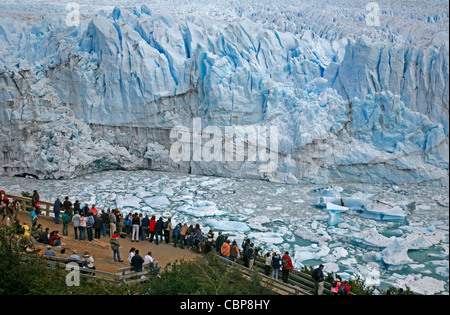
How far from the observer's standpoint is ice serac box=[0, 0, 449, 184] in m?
16.7

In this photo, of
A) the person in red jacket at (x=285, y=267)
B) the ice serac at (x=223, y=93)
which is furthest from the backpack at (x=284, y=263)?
the ice serac at (x=223, y=93)

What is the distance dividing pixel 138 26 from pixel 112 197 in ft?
26.5

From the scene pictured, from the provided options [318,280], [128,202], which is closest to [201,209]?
[128,202]

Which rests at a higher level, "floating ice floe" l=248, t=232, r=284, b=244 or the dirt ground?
the dirt ground

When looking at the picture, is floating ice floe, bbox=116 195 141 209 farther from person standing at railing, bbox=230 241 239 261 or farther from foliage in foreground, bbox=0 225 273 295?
foliage in foreground, bbox=0 225 273 295

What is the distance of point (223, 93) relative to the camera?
1766 centimetres

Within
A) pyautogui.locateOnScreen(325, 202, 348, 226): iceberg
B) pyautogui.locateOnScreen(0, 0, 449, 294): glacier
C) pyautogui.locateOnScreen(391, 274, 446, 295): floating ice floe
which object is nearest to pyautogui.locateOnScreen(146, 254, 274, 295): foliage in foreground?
pyautogui.locateOnScreen(391, 274, 446, 295): floating ice floe

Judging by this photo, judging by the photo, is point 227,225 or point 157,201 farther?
point 157,201

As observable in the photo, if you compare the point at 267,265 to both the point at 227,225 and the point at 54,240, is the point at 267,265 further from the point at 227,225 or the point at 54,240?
the point at 227,225

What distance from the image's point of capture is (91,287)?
6461mm

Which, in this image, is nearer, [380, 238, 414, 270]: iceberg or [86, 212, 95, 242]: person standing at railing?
[86, 212, 95, 242]: person standing at railing

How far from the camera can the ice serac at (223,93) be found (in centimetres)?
1670

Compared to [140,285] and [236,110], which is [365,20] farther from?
[140,285]
